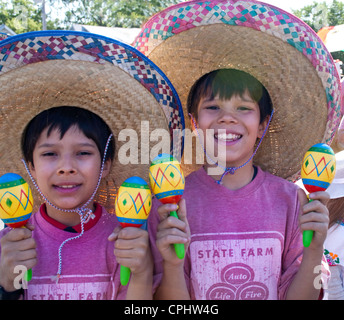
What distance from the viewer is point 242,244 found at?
1764mm

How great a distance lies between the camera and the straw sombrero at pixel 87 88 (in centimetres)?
163

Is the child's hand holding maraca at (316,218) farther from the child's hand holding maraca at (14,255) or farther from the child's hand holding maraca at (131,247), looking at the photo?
the child's hand holding maraca at (14,255)

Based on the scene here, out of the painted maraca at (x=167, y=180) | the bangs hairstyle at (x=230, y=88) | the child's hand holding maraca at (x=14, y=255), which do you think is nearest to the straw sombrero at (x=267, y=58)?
the bangs hairstyle at (x=230, y=88)

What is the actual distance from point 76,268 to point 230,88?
3.84 ft

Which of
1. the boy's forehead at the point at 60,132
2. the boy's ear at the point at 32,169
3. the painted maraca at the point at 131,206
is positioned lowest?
the painted maraca at the point at 131,206

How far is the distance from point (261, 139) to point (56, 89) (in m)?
1.12

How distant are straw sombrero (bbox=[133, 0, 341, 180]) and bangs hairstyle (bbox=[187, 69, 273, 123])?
0.05 m

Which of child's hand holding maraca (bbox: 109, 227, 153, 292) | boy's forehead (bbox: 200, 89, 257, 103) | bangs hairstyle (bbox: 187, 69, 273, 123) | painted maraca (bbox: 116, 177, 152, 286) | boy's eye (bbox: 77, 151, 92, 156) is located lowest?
child's hand holding maraca (bbox: 109, 227, 153, 292)

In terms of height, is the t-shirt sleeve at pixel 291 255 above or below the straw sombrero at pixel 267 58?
below

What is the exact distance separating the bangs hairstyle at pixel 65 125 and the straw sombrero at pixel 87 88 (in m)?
0.03

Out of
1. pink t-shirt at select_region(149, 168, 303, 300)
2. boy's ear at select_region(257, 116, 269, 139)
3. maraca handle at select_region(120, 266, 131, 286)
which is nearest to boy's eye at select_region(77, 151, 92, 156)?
pink t-shirt at select_region(149, 168, 303, 300)

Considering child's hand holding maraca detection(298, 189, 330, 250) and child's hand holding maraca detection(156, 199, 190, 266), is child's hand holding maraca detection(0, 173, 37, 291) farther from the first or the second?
child's hand holding maraca detection(298, 189, 330, 250)

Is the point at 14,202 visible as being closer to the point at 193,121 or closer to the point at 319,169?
the point at 193,121

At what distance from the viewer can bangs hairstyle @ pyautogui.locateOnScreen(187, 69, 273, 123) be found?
1943 millimetres
